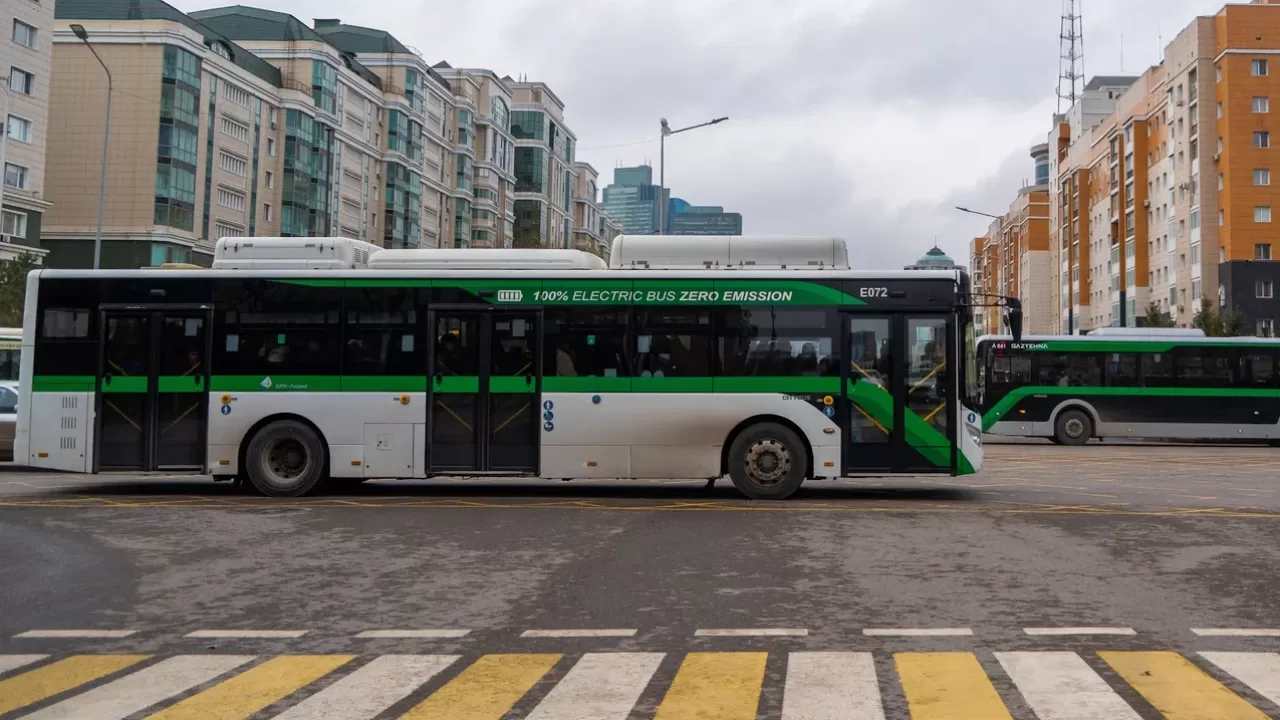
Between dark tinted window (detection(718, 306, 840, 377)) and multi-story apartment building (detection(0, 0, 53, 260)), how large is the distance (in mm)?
44933

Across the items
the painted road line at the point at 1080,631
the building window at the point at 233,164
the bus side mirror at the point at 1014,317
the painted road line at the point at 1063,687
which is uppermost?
the building window at the point at 233,164

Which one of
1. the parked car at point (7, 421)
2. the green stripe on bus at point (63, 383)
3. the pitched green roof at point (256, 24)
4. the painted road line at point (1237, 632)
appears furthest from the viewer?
the pitched green roof at point (256, 24)

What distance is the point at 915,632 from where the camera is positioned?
273 inches

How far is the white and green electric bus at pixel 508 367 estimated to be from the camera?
14.7m

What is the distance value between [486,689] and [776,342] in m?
9.67

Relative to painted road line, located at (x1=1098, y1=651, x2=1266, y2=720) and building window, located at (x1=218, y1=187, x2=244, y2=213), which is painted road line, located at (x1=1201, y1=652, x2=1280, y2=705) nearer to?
painted road line, located at (x1=1098, y1=651, x2=1266, y2=720)

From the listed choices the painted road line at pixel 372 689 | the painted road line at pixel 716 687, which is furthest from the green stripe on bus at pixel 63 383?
the painted road line at pixel 716 687

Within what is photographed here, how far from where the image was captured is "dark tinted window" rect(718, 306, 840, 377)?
48.3ft

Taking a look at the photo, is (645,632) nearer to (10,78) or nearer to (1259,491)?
(1259,491)

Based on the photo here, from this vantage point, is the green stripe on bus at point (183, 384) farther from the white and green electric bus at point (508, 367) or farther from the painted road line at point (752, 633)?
the painted road line at point (752, 633)

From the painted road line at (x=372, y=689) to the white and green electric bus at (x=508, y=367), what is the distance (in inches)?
330

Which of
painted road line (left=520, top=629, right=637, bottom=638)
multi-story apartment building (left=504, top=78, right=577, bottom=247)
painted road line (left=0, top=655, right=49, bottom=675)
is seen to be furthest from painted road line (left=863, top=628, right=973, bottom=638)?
multi-story apartment building (left=504, top=78, right=577, bottom=247)

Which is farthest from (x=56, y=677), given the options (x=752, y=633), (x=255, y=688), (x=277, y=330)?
(x=277, y=330)

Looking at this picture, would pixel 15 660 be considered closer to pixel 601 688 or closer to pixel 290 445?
pixel 601 688
